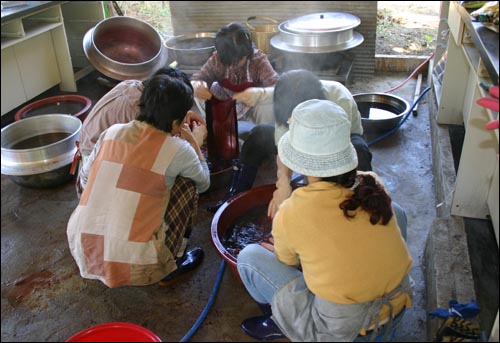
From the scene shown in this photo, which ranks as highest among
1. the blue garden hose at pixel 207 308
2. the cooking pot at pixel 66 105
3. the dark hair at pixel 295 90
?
the dark hair at pixel 295 90

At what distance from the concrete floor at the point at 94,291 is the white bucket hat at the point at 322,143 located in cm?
80

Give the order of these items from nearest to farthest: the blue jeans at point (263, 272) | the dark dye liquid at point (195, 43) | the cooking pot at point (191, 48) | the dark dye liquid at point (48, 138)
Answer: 1. the blue jeans at point (263, 272)
2. the dark dye liquid at point (48, 138)
3. the cooking pot at point (191, 48)
4. the dark dye liquid at point (195, 43)

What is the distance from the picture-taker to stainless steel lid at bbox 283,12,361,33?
3.83 meters

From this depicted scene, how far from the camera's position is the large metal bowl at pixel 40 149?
153 cm

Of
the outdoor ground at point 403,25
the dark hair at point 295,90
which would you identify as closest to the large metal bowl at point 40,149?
the dark hair at point 295,90

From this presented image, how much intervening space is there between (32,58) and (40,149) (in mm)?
853

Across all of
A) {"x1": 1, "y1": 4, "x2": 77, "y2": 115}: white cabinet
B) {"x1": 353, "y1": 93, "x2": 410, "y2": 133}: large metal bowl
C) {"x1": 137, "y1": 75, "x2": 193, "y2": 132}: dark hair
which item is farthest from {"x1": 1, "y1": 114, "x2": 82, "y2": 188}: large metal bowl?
{"x1": 353, "y1": 93, "x2": 410, "y2": 133}: large metal bowl

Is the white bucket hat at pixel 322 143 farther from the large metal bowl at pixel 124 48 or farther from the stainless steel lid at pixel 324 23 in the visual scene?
the stainless steel lid at pixel 324 23

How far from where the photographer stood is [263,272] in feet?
5.65

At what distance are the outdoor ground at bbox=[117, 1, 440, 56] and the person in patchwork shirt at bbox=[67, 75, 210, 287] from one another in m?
2.79

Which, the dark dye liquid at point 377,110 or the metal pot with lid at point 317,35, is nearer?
the dark dye liquid at point 377,110

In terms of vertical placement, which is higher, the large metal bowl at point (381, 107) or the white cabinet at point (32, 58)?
the white cabinet at point (32, 58)

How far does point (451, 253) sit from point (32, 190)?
1.82 meters

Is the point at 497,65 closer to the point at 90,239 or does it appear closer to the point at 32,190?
the point at 90,239
